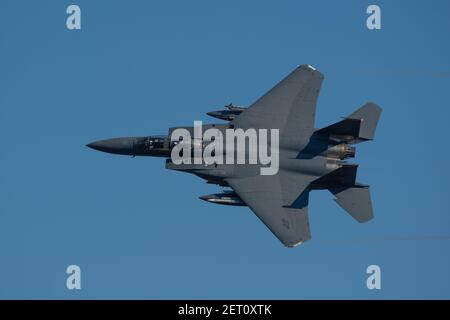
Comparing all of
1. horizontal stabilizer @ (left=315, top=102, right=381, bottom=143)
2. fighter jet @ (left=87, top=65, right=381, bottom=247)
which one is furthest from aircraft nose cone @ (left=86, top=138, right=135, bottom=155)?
horizontal stabilizer @ (left=315, top=102, right=381, bottom=143)

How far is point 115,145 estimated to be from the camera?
35969 millimetres

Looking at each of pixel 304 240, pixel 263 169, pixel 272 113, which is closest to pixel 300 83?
pixel 272 113

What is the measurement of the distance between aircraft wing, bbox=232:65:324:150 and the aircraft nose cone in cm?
451

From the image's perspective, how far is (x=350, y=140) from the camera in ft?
115

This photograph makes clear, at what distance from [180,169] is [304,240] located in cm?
608

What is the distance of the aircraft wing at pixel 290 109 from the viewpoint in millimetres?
35219

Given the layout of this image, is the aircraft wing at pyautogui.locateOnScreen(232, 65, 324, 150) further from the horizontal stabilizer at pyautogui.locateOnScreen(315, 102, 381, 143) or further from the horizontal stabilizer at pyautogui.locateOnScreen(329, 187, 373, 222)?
the horizontal stabilizer at pyautogui.locateOnScreen(329, 187, 373, 222)

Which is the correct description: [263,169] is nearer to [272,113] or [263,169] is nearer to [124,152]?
[272,113]

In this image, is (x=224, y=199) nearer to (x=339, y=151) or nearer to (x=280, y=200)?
(x=280, y=200)

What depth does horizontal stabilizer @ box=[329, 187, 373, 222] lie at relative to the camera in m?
34.1

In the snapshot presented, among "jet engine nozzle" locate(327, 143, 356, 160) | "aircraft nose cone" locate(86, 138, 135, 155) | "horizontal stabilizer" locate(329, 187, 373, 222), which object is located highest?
"aircraft nose cone" locate(86, 138, 135, 155)

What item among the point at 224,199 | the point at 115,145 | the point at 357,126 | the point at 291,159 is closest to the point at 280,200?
the point at 291,159

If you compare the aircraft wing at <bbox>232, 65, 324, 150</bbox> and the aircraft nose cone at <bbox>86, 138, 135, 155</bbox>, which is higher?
the aircraft wing at <bbox>232, 65, 324, 150</bbox>

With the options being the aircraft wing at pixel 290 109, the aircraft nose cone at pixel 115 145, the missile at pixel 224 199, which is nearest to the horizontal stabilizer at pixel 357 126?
the aircraft wing at pixel 290 109
